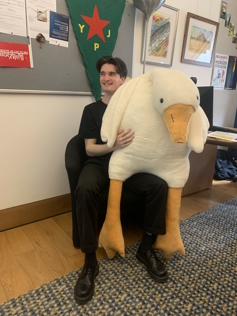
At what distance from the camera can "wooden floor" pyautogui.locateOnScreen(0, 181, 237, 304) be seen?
1135mm

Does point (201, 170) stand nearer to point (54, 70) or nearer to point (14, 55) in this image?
point (54, 70)

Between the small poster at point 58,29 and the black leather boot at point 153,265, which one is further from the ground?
the small poster at point 58,29

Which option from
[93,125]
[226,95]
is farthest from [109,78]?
[226,95]

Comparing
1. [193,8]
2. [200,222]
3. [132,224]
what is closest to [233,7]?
[193,8]

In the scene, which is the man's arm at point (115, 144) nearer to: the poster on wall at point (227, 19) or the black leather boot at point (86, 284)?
the black leather boot at point (86, 284)

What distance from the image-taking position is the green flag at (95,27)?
153 centimetres

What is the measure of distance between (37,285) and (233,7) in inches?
126

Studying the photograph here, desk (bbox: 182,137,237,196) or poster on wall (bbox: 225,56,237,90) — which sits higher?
poster on wall (bbox: 225,56,237,90)

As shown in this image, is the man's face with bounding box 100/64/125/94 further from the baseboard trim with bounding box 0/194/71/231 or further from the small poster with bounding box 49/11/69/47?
the baseboard trim with bounding box 0/194/71/231

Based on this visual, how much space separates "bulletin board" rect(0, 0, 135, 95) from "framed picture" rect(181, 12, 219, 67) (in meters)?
0.72

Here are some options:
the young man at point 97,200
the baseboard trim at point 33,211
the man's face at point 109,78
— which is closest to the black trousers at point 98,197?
the young man at point 97,200

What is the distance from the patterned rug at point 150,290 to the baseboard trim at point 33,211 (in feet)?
2.03

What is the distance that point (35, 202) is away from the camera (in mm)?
1654

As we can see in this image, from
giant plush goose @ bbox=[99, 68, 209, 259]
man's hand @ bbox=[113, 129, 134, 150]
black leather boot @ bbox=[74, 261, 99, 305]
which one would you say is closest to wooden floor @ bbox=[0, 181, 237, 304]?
black leather boot @ bbox=[74, 261, 99, 305]
